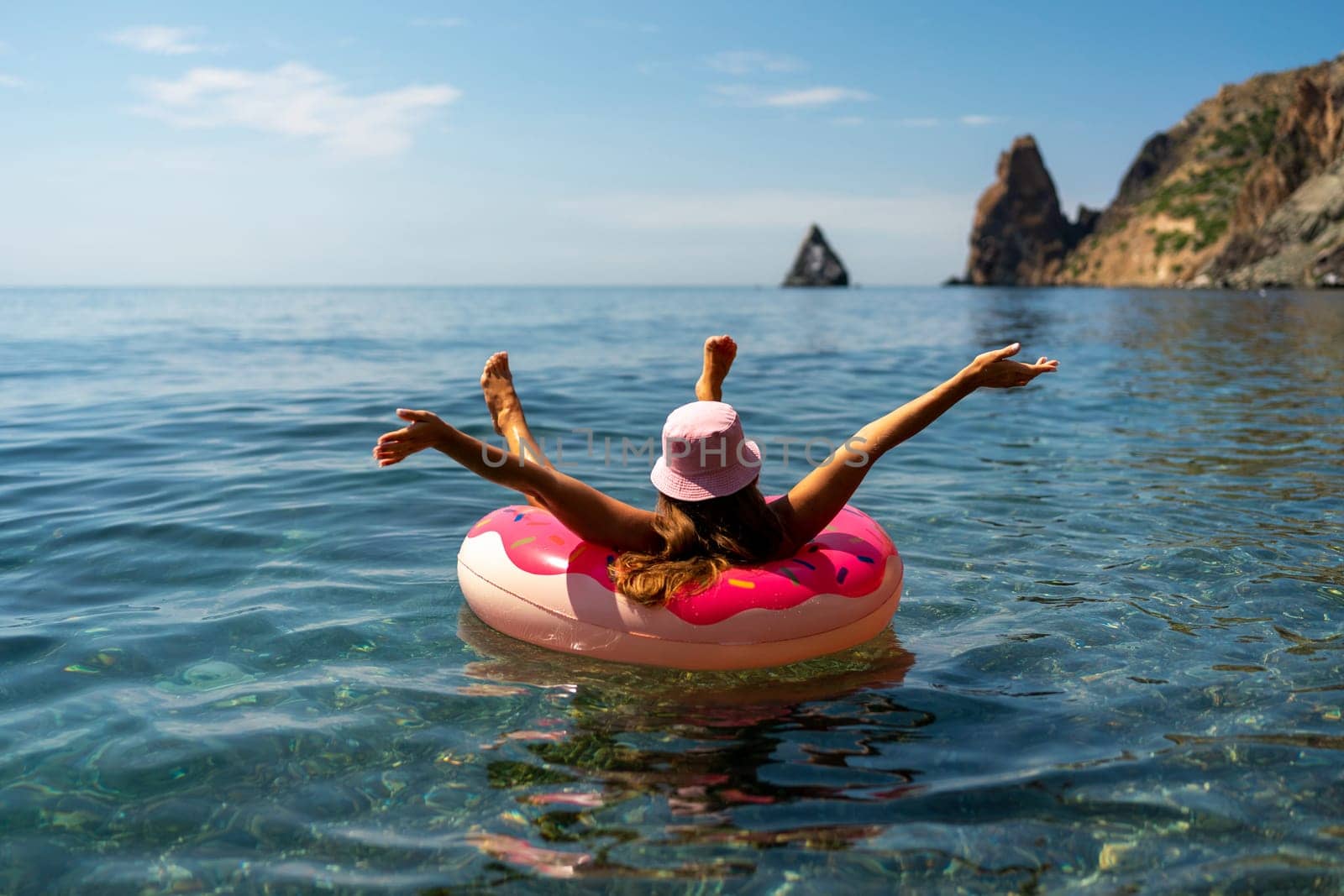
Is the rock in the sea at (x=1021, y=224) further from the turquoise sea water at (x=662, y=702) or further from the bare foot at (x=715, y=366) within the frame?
the bare foot at (x=715, y=366)

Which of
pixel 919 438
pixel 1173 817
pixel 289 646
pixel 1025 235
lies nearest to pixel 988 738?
pixel 1173 817

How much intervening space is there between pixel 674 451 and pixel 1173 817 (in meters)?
2.28

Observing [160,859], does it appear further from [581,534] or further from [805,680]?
[805,680]

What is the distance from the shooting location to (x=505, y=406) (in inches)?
200

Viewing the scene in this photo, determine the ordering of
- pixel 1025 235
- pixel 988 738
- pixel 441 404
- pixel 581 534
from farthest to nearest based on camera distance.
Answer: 1. pixel 1025 235
2. pixel 441 404
3. pixel 581 534
4. pixel 988 738

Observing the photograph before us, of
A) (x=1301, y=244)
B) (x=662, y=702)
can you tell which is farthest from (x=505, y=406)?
(x=1301, y=244)

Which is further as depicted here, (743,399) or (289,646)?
(743,399)

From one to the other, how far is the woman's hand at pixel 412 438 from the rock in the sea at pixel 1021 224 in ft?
456

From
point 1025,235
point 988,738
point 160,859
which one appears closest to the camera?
point 160,859

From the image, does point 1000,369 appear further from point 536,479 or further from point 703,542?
point 536,479

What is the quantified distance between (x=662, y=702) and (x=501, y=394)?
6.30 feet

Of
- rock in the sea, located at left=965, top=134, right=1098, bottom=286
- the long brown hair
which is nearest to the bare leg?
the long brown hair

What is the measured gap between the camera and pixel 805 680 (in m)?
4.27

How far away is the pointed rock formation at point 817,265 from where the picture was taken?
143250 millimetres
